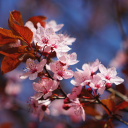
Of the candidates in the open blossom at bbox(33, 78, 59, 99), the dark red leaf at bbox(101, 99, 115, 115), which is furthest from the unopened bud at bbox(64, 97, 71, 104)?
the dark red leaf at bbox(101, 99, 115, 115)

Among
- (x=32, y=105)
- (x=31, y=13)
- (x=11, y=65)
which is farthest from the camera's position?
(x=31, y=13)

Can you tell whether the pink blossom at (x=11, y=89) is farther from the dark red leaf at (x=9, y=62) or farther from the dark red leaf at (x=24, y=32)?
the dark red leaf at (x=24, y=32)

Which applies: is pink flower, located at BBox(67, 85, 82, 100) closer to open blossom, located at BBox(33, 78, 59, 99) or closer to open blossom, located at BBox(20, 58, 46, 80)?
open blossom, located at BBox(33, 78, 59, 99)

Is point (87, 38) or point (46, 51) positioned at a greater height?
point (87, 38)

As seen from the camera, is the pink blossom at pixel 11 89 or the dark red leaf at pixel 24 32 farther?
the pink blossom at pixel 11 89

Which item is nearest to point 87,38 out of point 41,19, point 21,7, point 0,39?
point 21,7

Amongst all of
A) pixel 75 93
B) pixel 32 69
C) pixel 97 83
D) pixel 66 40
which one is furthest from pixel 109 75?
pixel 32 69

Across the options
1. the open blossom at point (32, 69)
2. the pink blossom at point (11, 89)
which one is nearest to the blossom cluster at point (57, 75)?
the open blossom at point (32, 69)

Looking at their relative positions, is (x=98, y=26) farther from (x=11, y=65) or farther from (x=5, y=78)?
(x=11, y=65)
